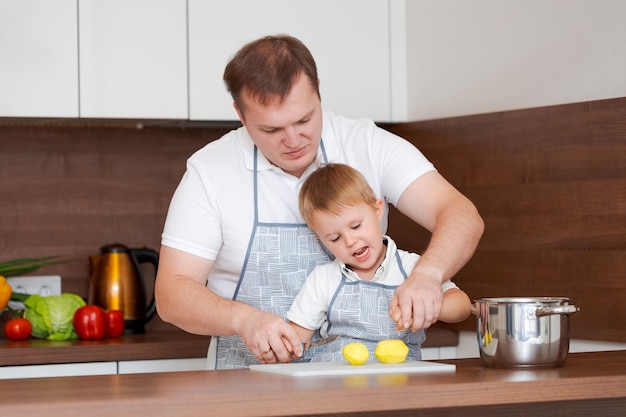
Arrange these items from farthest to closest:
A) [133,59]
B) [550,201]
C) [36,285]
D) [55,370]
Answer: [36,285] → [133,59] → [55,370] → [550,201]

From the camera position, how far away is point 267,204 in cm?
203

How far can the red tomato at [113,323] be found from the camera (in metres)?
2.69

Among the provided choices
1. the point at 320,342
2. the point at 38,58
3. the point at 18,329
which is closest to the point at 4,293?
the point at 18,329

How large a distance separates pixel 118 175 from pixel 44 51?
526 millimetres

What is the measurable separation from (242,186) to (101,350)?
75cm

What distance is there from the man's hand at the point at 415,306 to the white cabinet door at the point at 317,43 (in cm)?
130

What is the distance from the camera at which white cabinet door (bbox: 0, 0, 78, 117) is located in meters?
2.62

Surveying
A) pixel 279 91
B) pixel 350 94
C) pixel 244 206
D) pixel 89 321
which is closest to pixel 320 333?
pixel 244 206

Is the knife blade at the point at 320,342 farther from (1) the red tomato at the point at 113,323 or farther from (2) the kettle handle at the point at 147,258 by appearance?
(2) the kettle handle at the point at 147,258

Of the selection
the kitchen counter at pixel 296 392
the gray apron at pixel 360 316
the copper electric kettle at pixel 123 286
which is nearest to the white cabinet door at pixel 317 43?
the copper electric kettle at pixel 123 286

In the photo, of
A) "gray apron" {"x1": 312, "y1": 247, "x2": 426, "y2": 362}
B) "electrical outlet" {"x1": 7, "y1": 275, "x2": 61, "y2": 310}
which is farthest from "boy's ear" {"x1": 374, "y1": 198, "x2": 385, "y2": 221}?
"electrical outlet" {"x1": 7, "y1": 275, "x2": 61, "y2": 310}

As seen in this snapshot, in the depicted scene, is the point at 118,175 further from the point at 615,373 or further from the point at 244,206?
the point at 615,373

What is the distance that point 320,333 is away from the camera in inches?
75.7

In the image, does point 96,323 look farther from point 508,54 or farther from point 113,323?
point 508,54
